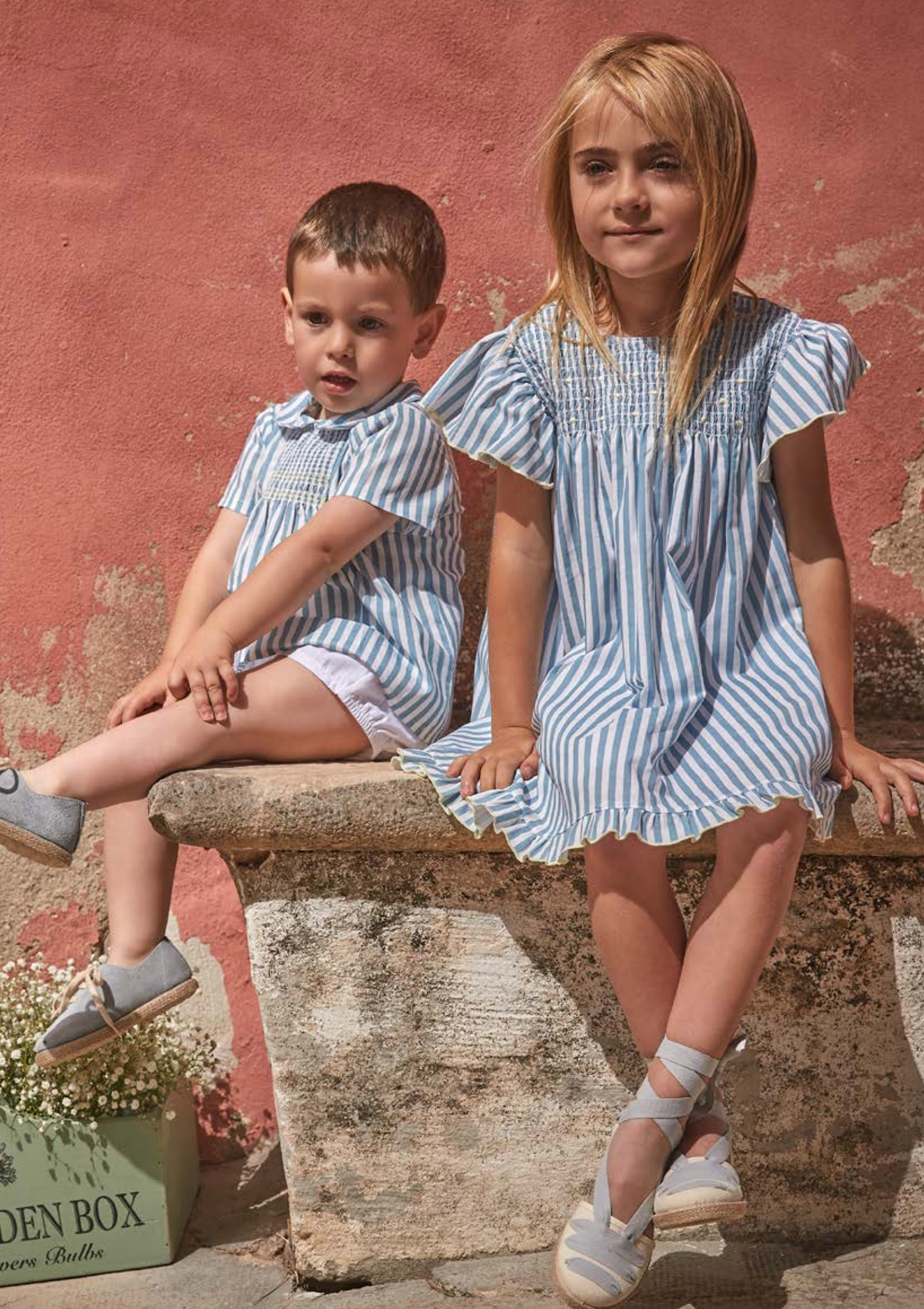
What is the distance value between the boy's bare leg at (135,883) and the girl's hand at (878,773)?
39.8 inches

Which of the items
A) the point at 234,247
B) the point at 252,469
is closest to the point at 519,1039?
the point at 252,469

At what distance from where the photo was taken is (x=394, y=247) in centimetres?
222

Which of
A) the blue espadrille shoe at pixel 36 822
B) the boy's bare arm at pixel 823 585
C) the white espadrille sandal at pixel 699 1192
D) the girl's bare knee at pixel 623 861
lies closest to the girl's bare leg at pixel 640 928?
the girl's bare knee at pixel 623 861

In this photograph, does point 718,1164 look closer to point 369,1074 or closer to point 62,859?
point 369,1074

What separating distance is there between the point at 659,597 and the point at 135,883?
35.9 inches

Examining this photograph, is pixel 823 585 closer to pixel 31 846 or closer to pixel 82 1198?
pixel 31 846

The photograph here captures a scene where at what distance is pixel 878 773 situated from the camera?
183 cm

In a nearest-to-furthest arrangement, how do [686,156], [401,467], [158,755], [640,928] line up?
[640,928], [686,156], [158,755], [401,467]

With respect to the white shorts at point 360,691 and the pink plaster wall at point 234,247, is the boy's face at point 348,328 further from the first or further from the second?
the white shorts at point 360,691

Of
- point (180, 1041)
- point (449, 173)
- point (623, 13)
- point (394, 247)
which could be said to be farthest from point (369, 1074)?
point (623, 13)

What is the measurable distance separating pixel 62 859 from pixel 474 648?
0.94m

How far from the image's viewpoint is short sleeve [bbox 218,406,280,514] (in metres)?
2.36

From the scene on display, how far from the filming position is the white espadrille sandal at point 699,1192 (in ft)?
5.35

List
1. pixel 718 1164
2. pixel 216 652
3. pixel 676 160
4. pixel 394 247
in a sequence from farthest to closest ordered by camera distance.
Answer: pixel 394 247, pixel 216 652, pixel 676 160, pixel 718 1164
